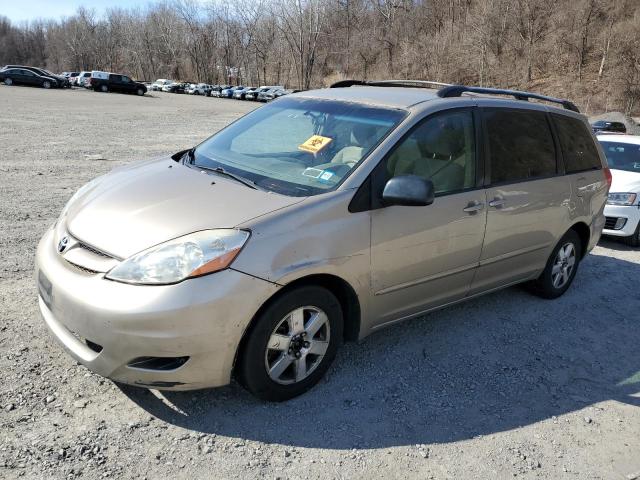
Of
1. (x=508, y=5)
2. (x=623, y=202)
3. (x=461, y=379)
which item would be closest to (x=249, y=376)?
(x=461, y=379)

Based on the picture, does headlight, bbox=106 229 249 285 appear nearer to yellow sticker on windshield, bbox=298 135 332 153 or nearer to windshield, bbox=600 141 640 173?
yellow sticker on windshield, bbox=298 135 332 153

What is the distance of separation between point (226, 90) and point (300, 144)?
6054 cm

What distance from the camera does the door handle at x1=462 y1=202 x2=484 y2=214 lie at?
3.95m

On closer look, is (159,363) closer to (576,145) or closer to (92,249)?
(92,249)

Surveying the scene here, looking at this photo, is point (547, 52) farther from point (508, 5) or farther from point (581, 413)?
point (581, 413)

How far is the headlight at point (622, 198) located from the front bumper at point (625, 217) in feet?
0.20

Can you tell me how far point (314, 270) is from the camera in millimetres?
3096

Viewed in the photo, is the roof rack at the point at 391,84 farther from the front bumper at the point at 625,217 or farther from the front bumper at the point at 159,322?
the front bumper at the point at 625,217

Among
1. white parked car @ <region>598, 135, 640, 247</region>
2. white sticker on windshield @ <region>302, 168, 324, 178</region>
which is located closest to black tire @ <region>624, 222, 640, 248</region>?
white parked car @ <region>598, 135, 640, 247</region>

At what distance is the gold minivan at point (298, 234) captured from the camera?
9.16 ft

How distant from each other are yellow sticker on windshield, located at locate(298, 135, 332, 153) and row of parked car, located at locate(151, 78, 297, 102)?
2148 inches

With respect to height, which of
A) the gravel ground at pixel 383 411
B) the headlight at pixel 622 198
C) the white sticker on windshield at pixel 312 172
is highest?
the white sticker on windshield at pixel 312 172

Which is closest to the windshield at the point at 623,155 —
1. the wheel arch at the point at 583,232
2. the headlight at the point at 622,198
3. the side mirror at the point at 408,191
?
the headlight at the point at 622,198

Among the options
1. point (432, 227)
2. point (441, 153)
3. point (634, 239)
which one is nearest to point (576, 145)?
point (441, 153)
